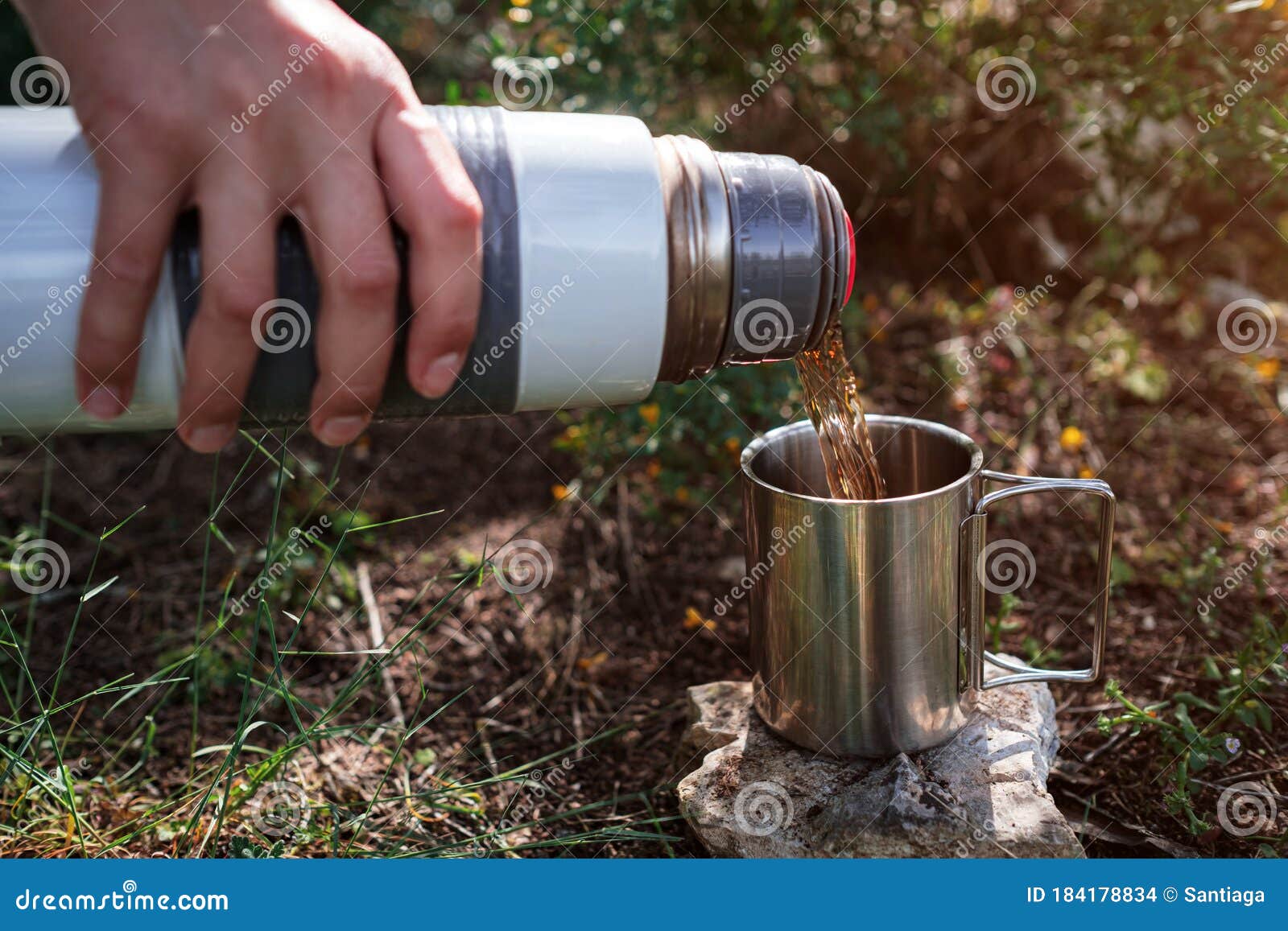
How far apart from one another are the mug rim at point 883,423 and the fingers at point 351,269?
1.80ft

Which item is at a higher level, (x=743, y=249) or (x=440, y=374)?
(x=743, y=249)

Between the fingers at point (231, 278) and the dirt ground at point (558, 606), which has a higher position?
the fingers at point (231, 278)

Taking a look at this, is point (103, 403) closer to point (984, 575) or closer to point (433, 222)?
point (433, 222)

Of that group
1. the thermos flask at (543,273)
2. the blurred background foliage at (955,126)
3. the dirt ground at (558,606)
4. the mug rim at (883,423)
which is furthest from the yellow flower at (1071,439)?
the thermos flask at (543,273)

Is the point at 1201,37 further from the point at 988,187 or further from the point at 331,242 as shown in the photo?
the point at 331,242

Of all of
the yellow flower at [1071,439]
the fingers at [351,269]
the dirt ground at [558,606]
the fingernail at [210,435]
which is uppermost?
the fingers at [351,269]

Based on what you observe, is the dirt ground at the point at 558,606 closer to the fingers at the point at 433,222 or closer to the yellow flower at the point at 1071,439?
the yellow flower at the point at 1071,439

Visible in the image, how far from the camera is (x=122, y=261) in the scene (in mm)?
1253

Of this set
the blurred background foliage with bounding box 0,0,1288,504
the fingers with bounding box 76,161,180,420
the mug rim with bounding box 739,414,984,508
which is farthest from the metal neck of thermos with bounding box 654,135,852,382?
the blurred background foliage with bounding box 0,0,1288,504

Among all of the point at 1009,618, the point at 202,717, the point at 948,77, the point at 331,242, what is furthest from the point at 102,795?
the point at 948,77

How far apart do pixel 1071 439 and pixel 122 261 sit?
1.98 metres

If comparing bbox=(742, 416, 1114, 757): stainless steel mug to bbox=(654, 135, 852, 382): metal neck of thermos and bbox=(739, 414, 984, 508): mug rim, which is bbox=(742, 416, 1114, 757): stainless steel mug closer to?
bbox=(739, 414, 984, 508): mug rim

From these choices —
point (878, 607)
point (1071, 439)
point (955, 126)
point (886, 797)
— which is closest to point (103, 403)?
point (878, 607)

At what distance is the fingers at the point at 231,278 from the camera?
49.1 inches
